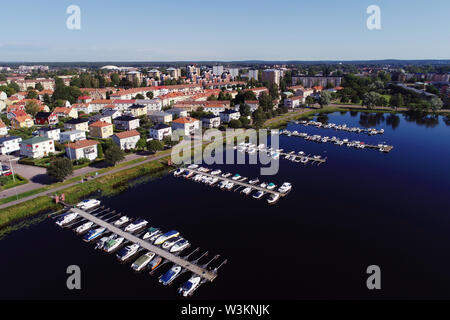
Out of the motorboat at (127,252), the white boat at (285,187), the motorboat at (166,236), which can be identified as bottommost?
the motorboat at (127,252)

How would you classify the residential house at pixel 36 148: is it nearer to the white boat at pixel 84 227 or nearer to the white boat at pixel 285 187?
the white boat at pixel 84 227

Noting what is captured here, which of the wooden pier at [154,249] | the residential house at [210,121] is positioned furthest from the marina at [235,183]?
the residential house at [210,121]

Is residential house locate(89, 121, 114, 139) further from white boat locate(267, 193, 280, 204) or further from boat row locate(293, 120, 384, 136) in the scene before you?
boat row locate(293, 120, 384, 136)

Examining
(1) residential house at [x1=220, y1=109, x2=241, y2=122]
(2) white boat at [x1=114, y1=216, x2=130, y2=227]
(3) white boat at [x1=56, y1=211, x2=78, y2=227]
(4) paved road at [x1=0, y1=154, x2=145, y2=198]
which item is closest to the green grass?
(4) paved road at [x1=0, y1=154, x2=145, y2=198]

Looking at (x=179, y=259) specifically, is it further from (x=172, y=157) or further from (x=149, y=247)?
(x=172, y=157)

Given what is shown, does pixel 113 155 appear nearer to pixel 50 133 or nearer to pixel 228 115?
pixel 50 133

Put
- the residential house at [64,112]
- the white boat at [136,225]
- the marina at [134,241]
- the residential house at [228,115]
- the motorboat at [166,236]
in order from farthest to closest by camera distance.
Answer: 1. the residential house at [228,115]
2. the residential house at [64,112]
3. the white boat at [136,225]
4. the motorboat at [166,236]
5. the marina at [134,241]
